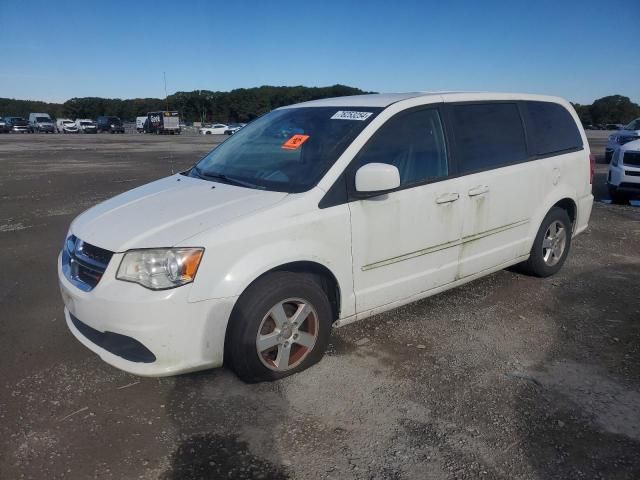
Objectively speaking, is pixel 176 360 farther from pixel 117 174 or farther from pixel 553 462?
pixel 117 174

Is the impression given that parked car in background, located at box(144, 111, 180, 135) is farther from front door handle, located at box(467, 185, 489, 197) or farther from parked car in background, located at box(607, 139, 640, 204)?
front door handle, located at box(467, 185, 489, 197)

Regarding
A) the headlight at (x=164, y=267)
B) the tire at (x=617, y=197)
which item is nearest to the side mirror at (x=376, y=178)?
the headlight at (x=164, y=267)

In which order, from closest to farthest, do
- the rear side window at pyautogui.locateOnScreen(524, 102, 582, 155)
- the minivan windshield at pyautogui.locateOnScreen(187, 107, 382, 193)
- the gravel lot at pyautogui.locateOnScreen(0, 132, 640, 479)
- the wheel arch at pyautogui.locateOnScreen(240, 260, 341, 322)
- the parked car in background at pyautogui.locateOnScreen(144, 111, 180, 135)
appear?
the gravel lot at pyautogui.locateOnScreen(0, 132, 640, 479)
the wheel arch at pyautogui.locateOnScreen(240, 260, 341, 322)
the minivan windshield at pyautogui.locateOnScreen(187, 107, 382, 193)
the rear side window at pyautogui.locateOnScreen(524, 102, 582, 155)
the parked car in background at pyautogui.locateOnScreen(144, 111, 180, 135)

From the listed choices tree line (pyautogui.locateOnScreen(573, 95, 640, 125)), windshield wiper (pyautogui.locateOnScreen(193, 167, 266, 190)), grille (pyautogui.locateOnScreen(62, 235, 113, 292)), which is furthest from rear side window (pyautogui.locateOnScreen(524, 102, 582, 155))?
tree line (pyautogui.locateOnScreen(573, 95, 640, 125))

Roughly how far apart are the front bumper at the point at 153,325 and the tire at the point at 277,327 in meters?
0.09

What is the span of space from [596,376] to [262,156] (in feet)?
9.12

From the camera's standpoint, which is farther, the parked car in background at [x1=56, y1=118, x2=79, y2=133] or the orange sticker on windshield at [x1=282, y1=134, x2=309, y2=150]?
the parked car in background at [x1=56, y1=118, x2=79, y2=133]

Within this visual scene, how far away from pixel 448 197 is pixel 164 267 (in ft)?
7.04

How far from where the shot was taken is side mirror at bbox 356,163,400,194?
3127mm

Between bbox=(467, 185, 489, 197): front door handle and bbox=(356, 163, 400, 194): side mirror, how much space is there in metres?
1.02

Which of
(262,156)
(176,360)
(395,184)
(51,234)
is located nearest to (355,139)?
(395,184)

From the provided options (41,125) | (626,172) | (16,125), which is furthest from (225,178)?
(41,125)

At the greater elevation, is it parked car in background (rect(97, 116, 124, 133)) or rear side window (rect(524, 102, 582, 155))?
parked car in background (rect(97, 116, 124, 133))

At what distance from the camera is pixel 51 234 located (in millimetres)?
6914
